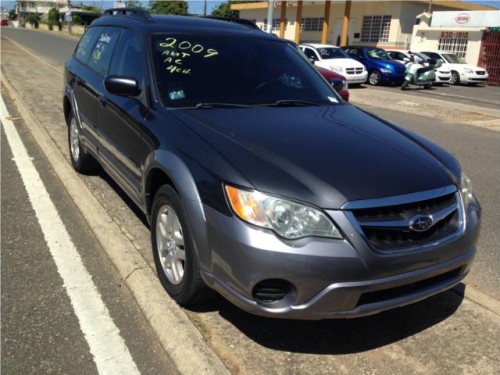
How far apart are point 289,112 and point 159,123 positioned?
924 mm

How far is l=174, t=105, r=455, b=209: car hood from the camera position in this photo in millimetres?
2633

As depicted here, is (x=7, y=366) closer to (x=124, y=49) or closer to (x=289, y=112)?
(x=289, y=112)

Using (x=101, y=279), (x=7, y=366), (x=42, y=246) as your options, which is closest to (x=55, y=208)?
(x=42, y=246)

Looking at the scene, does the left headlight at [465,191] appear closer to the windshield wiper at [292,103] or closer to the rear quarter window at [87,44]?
the windshield wiper at [292,103]

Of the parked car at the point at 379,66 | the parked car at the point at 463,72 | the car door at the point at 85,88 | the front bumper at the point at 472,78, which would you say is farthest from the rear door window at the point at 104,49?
the front bumper at the point at 472,78

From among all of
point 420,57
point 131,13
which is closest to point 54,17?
point 420,57

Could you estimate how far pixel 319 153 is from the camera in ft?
9.65

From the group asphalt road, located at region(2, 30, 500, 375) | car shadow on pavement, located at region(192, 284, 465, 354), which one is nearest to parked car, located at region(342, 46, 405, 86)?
asphalt road, located at region(2, 30, 500, 375)

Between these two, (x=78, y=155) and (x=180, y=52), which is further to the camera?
(x=78, y=155)

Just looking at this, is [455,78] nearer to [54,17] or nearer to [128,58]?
[128,58]

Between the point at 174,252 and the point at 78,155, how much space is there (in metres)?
3.21

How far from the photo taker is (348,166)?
111 inches

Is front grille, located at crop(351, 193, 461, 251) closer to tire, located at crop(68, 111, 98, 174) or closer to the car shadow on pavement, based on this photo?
the car shadow on pavement

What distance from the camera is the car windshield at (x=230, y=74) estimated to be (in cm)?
373
